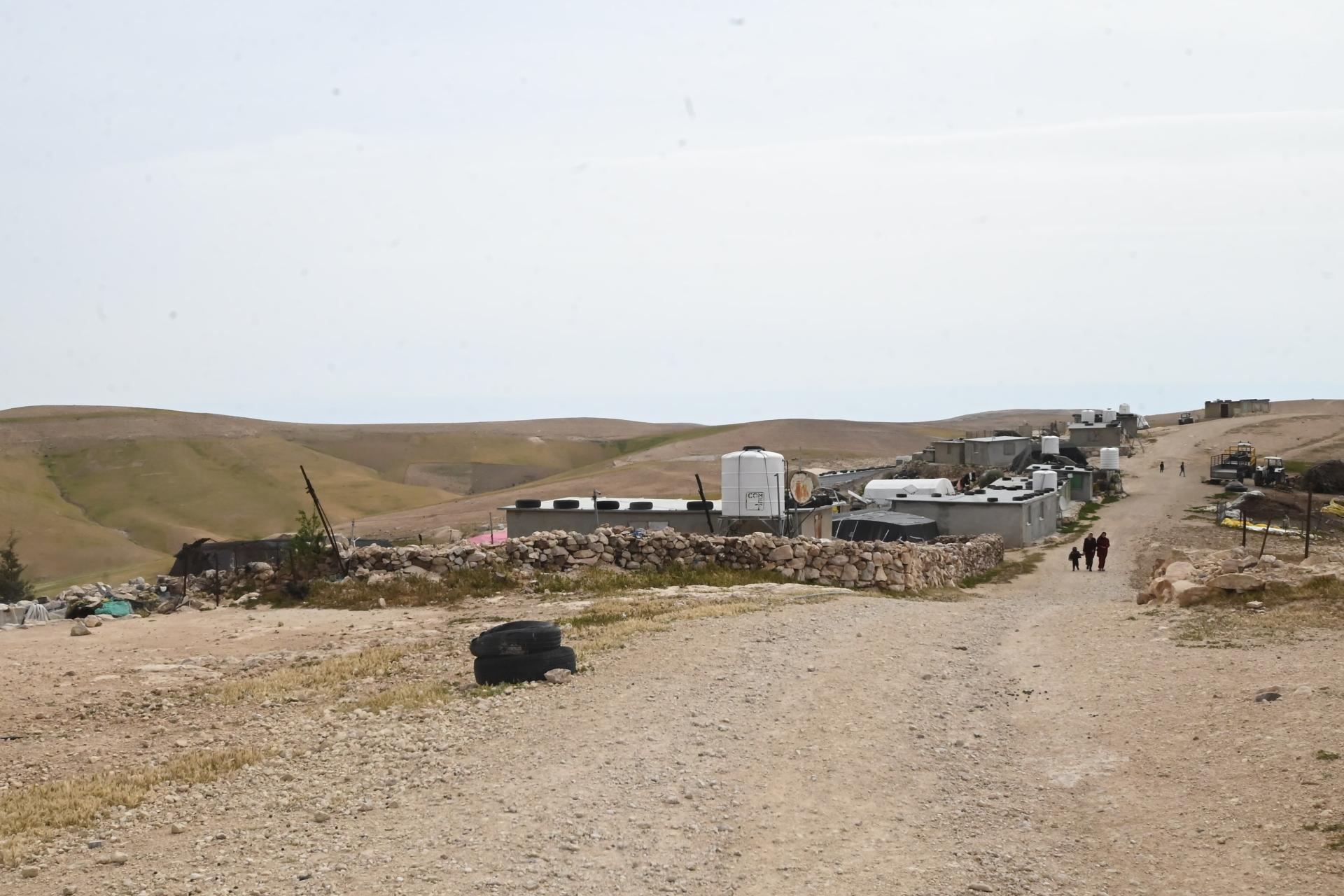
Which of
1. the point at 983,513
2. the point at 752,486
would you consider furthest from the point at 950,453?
the point at 752,486

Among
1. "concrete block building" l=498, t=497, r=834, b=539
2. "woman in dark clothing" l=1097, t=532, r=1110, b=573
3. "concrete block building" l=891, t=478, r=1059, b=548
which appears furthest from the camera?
"concrete block building" l=891, t=478, r=1059, b=548

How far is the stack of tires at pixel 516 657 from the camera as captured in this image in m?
13.6

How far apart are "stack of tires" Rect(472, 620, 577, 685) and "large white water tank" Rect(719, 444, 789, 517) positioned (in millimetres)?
18784

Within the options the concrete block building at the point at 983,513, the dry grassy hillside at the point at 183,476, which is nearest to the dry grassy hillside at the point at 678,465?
the dry grassy hillside at the point at 183,476

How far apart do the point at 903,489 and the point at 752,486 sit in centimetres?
2213

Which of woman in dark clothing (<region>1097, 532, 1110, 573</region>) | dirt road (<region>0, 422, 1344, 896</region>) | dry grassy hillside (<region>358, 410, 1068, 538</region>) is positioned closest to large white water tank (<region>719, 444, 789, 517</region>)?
woman in dark clothing (<region>1097, 532, 1110, 573</region>)

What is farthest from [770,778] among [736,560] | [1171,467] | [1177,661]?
[1171,467]

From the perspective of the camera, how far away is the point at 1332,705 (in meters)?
10.5

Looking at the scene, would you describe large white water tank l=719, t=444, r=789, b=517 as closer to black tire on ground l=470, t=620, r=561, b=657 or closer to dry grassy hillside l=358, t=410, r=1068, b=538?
black tire on ground l=470, t=620, r=561, b=657

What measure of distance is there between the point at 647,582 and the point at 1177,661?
13111mm

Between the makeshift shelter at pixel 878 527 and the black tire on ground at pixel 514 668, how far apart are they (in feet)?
92.6

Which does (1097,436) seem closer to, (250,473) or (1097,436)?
(1097,436)

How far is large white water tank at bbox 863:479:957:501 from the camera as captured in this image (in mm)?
52594

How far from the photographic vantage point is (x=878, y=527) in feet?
143
